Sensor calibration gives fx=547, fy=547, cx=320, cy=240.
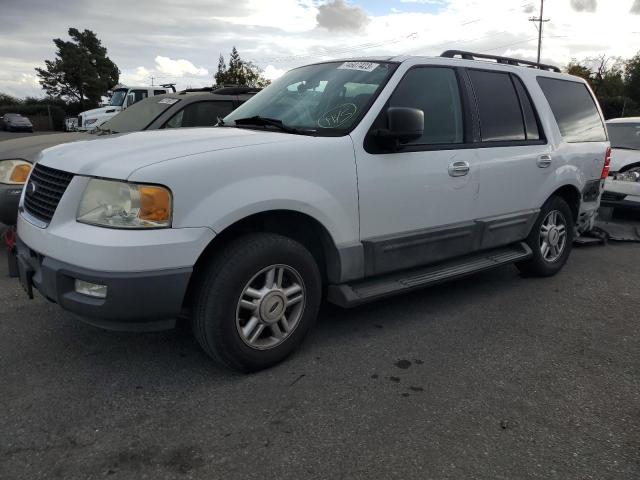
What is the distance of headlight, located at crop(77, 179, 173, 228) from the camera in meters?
2.67

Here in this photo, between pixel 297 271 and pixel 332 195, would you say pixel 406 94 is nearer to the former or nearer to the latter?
pixel 332 195

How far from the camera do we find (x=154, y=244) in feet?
8.66

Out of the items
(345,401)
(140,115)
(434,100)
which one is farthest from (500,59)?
(140,115)

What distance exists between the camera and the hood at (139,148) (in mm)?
2781

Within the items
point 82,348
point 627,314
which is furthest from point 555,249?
point 82,348

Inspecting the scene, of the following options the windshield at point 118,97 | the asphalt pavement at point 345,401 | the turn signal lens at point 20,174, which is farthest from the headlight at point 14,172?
the windshield at point 118,97

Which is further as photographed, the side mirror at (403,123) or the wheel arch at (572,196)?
the wheel arch at (572,196)

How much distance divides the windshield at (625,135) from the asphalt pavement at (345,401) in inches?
210

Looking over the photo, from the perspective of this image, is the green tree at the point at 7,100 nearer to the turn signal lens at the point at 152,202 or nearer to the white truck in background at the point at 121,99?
the white truck in background at the point at 121,99

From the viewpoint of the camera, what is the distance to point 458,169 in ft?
12.8

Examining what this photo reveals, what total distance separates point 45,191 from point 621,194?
737 cm

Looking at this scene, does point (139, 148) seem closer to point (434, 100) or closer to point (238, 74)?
point (434, 100)

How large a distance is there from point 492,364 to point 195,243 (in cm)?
192

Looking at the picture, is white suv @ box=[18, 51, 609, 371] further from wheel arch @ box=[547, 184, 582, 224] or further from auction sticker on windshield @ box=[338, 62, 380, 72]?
wheel arch @ box=[547, 184, 582, 224]
